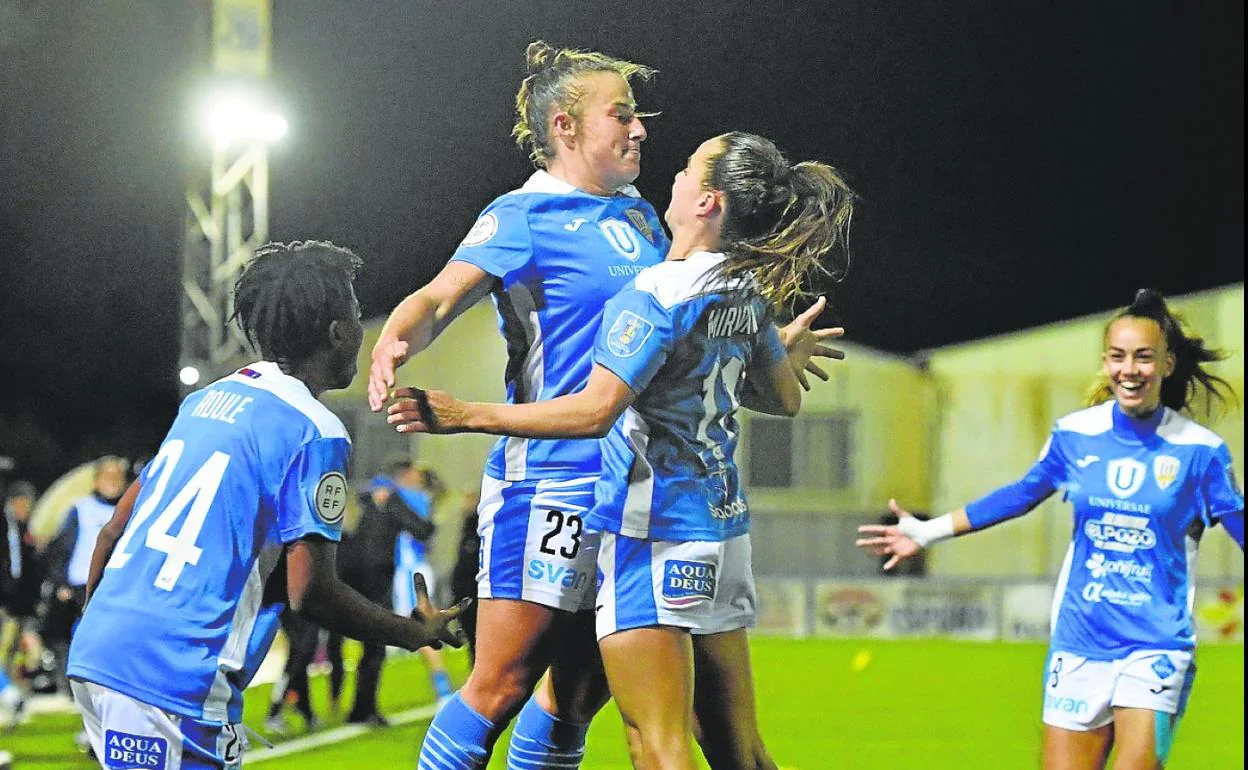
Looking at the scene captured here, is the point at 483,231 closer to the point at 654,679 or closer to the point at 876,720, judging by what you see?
the point at 654,679

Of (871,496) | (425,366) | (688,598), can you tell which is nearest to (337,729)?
(688,598)

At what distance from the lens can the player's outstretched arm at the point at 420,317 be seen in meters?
3.75

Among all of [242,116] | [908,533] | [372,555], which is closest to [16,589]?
[372,555]

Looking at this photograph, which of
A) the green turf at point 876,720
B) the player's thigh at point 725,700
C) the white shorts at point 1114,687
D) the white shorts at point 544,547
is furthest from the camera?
the green turf at point 876,720

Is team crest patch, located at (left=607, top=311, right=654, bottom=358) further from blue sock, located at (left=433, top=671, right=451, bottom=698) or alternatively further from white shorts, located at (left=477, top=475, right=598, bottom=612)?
blue sock, located at (left=433, top=671, right=451, bottom=698)

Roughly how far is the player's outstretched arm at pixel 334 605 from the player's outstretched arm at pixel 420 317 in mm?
469

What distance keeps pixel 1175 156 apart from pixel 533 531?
79.7 feet

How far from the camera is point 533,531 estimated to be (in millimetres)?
4344

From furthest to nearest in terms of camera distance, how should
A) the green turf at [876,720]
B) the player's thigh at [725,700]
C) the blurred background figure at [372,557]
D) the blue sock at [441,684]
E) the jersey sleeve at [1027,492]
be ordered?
the blue sock at [441,684]
the blurred background figure at [372,557]
the green turf at [876,720]
the jersey sleeve at [1027,492]
the player's thigh at [725,700]

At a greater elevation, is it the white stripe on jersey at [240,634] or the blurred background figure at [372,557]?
the white stripe on jersey at [240,634]

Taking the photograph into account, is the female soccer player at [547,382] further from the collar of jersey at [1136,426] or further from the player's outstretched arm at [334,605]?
the collar of jersey at [1136,426]

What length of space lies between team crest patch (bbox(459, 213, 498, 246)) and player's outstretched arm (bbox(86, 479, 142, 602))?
113 cm

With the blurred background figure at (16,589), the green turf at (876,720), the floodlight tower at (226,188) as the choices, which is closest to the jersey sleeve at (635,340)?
the green turf at (876,720)

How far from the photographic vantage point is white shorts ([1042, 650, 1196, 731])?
5230 millimetres
